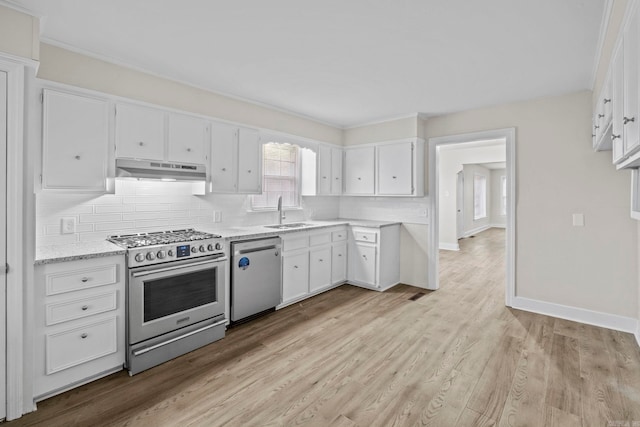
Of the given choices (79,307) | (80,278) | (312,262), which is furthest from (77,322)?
(312,262)

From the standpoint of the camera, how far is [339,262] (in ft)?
15.4

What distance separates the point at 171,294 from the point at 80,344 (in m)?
0.66

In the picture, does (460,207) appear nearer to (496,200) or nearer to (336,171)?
(496,200)

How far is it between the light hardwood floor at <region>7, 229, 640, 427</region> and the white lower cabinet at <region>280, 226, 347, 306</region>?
398 millimetres

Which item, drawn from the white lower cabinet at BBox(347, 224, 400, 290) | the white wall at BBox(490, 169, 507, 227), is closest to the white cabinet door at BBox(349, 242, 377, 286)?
the white lower cabinet at BBox(347, 224, 400, 290)

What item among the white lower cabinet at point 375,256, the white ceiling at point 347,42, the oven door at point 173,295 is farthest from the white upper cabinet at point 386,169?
the oven door at point 173,295

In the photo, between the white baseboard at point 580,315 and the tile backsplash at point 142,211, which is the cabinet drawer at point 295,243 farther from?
the white baseboard at point 580,315

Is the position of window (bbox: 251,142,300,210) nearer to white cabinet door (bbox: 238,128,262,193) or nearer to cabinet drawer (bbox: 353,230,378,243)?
white cabinet door (bbox: 238,128,262,193)

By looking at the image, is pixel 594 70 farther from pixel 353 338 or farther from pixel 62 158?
pixel 62 158

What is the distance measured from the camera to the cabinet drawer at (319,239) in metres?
4.18

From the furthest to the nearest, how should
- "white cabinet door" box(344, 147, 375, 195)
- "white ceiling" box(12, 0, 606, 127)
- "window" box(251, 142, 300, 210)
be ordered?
"white cabinet door" box(344, 147, 375, 195) → "window" box(251, 142, 300, 210) → "white ceiling" box(12, 0, 606, 127)

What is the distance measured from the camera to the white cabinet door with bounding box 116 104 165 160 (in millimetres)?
2812

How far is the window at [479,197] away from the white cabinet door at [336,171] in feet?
25.1

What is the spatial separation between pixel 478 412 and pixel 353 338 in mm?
1246
